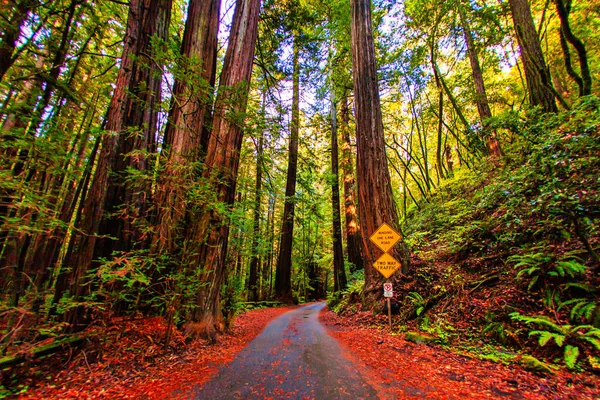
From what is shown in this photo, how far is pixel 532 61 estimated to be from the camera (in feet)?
20.0

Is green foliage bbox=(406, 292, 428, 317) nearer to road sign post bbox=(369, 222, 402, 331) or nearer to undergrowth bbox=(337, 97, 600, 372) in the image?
undergrowth bbox=(337, 97, 600, 372)

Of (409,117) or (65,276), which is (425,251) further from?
(409,117)

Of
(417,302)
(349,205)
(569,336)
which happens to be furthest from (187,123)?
(349,205)

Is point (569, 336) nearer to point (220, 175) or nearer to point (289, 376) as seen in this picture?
point (289, 376)

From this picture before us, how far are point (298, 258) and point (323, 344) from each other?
51.1 ft

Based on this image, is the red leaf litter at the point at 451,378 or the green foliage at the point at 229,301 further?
the green foliage at the point at 229,301

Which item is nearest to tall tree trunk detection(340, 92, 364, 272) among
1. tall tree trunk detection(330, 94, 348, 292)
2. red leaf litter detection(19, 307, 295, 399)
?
tall tree trunk detection(330, 94, 348, 292)

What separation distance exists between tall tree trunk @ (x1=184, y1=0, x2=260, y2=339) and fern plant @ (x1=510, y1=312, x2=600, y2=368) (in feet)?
15.0

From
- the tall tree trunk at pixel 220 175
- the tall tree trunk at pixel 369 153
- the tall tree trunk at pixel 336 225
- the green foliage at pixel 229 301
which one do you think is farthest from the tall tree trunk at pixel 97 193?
the tall tree trunk at pixel 336 225

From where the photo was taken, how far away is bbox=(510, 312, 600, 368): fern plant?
101 inches

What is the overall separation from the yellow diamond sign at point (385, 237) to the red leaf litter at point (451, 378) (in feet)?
6.80

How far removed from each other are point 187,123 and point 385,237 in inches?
195

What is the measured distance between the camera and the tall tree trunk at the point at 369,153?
6289 millimetres

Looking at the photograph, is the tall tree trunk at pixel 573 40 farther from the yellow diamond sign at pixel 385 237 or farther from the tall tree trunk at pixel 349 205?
the tall tree trunk at pixel 349 205
